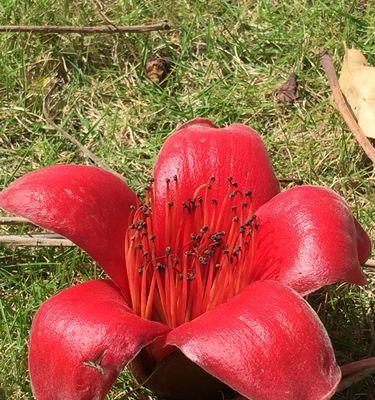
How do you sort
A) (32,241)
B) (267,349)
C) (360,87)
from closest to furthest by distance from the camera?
(267,349) → (32,241) → (360,87)

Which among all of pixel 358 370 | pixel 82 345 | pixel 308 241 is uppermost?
pixel 308 241

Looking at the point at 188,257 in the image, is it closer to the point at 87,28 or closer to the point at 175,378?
the point at 175,378

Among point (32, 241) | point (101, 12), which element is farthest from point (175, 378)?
point (101, 12)

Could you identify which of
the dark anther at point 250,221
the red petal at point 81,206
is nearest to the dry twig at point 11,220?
the red petal at point 81,206

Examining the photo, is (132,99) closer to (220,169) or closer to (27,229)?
(27,229)

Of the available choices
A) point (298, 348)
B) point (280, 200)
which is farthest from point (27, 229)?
point (298, 348)
